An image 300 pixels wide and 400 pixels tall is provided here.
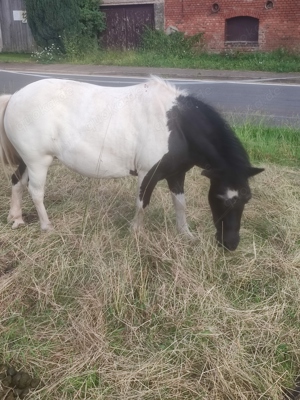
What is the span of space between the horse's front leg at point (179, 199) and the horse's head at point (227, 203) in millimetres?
408

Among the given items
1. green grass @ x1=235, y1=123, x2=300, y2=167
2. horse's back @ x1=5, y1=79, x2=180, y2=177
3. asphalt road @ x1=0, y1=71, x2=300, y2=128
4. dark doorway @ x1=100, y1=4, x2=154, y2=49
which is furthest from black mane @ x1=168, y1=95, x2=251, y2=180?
dark doorway @ x1=100, y1=4, x2=154, y2=49

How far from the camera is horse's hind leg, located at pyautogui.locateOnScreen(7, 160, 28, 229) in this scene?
5102mm

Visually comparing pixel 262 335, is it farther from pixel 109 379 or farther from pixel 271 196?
pixel 271 196

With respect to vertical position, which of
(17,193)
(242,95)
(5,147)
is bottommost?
(242,95)

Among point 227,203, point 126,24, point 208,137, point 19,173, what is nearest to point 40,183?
point 19,173

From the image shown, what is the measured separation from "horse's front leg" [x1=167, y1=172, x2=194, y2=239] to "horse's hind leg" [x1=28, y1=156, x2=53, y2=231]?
1.11 metres

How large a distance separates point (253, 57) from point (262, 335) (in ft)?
54.9

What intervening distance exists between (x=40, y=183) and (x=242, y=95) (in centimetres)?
863

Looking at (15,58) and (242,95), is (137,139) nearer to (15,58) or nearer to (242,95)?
(242,95)

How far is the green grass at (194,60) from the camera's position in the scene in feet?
57.1

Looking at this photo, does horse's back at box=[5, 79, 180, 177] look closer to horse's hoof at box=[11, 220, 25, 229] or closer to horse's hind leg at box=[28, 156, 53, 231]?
horse's hind leg at box=[28, 156, 53, 231]

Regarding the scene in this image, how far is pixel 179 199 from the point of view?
4.81m

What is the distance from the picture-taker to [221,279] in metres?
4.11

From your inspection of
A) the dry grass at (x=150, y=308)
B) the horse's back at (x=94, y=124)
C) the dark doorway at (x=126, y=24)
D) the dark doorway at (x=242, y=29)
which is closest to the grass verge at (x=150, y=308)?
the dry grass at (x=150, y=308)
